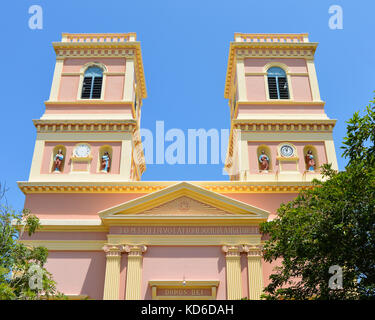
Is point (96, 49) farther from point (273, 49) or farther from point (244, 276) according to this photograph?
point (244, 276)

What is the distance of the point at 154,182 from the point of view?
74.7 feet

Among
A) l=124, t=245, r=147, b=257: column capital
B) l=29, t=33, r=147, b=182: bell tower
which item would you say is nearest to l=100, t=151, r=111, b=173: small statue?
l=29, t=33, r=147, b=182: bell tower

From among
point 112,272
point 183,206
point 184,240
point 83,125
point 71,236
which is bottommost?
point 112,272

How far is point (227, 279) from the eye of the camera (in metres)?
18.8

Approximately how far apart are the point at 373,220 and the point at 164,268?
10749 mm

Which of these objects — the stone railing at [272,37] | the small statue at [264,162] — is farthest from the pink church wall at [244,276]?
the stone railing at [272,37]

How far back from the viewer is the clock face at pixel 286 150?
24516 millimetres

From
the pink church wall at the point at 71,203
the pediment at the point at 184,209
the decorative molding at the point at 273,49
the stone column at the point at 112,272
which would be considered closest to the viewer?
the stone column at the point at 112,272

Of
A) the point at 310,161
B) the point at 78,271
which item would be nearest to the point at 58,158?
the point at 78,271

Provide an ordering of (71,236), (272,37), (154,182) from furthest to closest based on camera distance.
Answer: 1. (272,37)
2. (154,182)
3. (71,236)

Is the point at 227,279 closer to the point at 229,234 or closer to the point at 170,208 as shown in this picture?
the point at 229,234

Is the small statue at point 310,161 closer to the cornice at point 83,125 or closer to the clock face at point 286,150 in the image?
the clock face at point 286,150

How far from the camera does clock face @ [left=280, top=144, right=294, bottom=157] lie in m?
24.5

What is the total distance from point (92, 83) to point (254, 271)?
17.0 m
